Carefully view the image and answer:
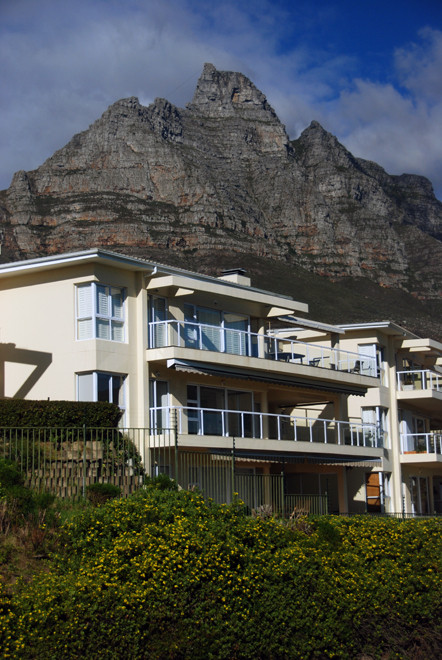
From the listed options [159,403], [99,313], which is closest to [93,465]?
[99,313]

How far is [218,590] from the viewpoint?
50.9 feet

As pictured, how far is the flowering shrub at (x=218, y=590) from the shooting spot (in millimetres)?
14055

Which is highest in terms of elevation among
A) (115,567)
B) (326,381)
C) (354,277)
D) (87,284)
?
(354,277)

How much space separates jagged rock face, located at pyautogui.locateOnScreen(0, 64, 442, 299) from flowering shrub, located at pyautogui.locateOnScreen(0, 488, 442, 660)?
132662 millimetres

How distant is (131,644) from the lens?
46.5 ft

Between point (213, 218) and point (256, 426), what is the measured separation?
132 metres

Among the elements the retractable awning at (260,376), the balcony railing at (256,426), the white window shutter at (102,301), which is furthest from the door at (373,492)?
the white window shutter at (102,301)

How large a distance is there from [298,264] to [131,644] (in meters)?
154

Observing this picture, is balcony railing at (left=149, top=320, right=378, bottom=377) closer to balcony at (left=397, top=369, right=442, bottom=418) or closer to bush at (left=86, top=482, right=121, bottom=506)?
balcony at (left=397, top=369, right=442, bottom=418)

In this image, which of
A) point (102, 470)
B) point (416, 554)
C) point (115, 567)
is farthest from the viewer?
point (102, 470)

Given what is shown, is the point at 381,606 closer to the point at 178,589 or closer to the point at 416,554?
the point at 416,554

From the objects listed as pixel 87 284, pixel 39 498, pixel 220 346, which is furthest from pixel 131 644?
pixel 220 346

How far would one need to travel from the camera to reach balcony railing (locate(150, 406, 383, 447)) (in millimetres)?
32469

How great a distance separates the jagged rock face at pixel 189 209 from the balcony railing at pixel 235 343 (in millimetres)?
107693
